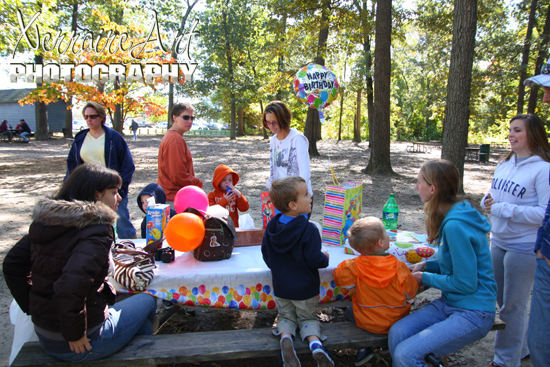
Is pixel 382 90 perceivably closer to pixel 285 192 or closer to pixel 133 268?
pixel 285 192

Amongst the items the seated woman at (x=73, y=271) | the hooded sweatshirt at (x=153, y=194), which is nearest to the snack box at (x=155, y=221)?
the hooded sweatshirt at (x=153, y=194)

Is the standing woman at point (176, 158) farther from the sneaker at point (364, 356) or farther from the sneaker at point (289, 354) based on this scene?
the sneaker at point (364, 356)

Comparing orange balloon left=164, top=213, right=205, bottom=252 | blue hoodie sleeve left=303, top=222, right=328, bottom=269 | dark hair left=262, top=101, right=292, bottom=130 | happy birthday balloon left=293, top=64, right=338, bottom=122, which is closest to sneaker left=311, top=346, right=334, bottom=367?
blue hoodie sleeve left=303, top=222, right=328, bottom=269

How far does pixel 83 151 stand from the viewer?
4199 millimetres

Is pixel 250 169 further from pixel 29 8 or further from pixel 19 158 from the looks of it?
pixel 19 158

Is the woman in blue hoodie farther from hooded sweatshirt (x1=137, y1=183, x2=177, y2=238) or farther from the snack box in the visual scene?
hooded sweatshirt (x1=137, y1=183, x2=177, y2=238)

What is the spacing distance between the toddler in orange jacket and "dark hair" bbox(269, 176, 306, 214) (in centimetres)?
46

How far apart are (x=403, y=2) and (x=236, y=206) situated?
25026mm

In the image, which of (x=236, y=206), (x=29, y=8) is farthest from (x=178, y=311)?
(x=29, y=8)

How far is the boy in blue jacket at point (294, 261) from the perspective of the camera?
226cm

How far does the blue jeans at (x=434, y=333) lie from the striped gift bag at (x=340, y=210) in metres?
0.91

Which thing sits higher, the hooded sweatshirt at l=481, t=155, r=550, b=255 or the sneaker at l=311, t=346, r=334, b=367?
the hooded sweatshirt at l=481, t=155, r=550, b=255

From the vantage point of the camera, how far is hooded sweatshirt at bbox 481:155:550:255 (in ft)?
8.21

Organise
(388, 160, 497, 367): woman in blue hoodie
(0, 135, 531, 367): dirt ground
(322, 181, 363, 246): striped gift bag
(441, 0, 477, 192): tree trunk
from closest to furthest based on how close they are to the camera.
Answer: (388, 160, 497, 367): woman in blue hoodie → (322, 181, 363, 246): striped gift bag → (0, 135, 531, 367): dirt ground → (441, 0, 477, 192): tree trunk
